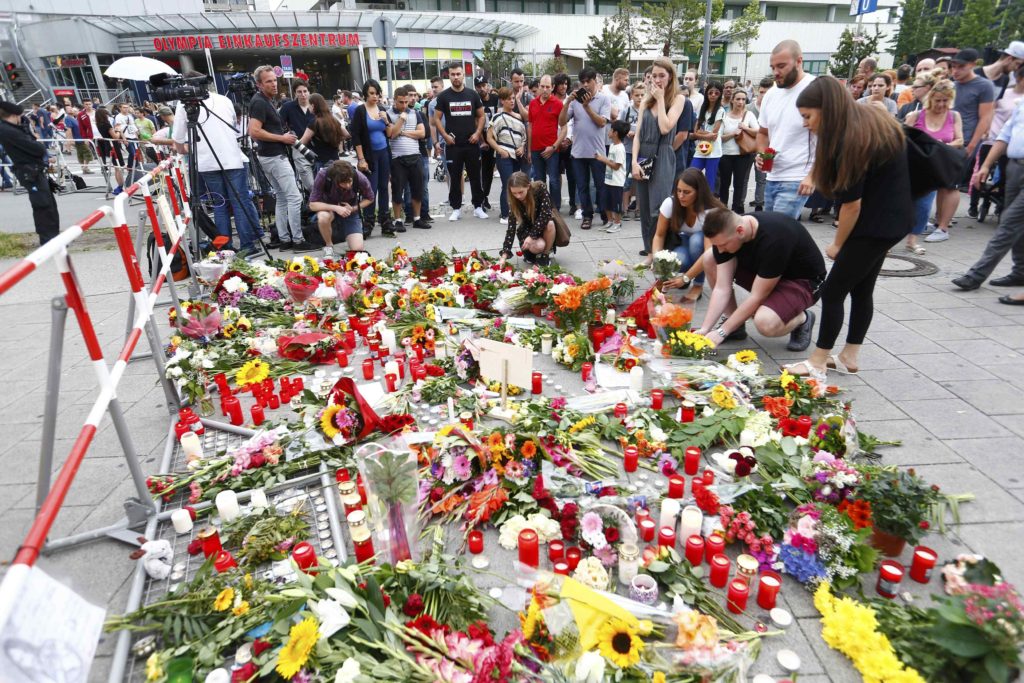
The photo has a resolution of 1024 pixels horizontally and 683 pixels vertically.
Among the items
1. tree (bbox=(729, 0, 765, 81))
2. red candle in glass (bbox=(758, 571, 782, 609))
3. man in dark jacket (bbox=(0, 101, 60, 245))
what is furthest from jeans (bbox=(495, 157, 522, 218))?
tree (bbox=(729, 0, 765, 81))

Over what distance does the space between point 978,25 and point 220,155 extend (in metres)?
29.7

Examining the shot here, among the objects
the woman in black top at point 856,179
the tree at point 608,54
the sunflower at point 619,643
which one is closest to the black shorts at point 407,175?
the woman in black top at point 856,179

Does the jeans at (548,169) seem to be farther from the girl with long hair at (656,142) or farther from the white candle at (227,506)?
the white candle at (227,506)

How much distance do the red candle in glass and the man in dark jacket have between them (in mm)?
8220

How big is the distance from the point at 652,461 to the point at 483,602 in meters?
1.20

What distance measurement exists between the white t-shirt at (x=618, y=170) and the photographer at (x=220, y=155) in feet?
13.9

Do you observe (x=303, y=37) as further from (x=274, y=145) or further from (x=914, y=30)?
(x=914, y=30)

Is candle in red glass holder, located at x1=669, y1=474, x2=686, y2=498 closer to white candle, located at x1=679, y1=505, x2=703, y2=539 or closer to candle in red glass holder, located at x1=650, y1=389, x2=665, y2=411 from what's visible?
white candle, located at x1=679, y1=505, x2=703, y2=539

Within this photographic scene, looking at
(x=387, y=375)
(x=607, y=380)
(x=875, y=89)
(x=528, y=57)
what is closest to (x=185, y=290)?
(x=387, y=375)

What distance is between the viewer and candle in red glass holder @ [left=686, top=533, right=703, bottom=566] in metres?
2.18

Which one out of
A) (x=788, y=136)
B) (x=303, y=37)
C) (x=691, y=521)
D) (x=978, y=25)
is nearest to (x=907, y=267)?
(x=788, y=136)

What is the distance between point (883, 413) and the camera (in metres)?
3.22

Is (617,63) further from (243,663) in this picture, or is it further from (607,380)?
(243,663)

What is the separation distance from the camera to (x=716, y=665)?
170cm
